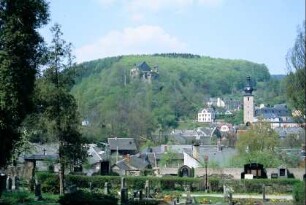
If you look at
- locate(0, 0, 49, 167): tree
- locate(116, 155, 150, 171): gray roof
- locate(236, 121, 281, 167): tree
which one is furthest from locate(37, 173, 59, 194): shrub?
locate(236, 121, 281, 167): tree

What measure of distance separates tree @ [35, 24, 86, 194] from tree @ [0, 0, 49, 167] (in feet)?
43.2

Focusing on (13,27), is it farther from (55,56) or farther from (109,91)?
(109,91)

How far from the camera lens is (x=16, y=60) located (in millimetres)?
27438

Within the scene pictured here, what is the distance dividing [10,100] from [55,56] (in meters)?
16.3

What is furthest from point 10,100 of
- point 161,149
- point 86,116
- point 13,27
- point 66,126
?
point 86,116

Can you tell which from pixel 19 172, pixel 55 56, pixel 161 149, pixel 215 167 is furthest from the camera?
pixel 161 149

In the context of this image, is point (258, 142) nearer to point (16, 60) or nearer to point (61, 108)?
point (61, 108)

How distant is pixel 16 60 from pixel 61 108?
15.5 metres

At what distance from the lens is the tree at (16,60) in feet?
88.5

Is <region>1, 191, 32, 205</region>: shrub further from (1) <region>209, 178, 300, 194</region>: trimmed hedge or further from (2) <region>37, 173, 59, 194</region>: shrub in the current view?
(1) <region>209, 178, 300, 194</region>: trimmed hedge

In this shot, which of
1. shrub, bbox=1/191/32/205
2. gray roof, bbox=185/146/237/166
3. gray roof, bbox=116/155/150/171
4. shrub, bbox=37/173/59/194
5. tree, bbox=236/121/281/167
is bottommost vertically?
shrub, bbox=1/191/32/205

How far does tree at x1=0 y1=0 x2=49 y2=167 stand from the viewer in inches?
1062

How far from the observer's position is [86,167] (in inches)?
2783

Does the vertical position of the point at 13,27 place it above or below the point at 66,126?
above
